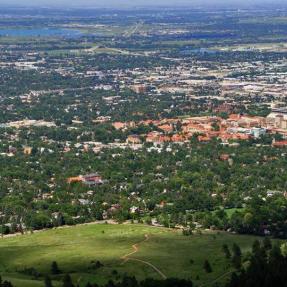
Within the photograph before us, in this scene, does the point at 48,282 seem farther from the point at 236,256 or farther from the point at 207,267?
the point at 236,256

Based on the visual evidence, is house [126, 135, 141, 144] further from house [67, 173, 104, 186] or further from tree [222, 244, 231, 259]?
tree [222, 244, 231, 259]

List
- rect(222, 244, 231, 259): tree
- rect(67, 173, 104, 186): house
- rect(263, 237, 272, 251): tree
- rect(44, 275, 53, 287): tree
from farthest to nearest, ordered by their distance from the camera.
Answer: rect(67, 173, 104, 186): house → rect(263, 237, 272, 251): tree → rect(222, 244, 231, 259): tree → rect(44, 275, 53, 287): tree

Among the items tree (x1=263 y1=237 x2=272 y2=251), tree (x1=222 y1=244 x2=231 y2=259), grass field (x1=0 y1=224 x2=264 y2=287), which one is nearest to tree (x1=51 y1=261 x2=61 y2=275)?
grass field (x1=0 y1=224 x2=264 y2=287)

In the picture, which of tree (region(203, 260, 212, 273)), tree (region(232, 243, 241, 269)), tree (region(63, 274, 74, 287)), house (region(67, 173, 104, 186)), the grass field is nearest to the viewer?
tree (region(63, 274, 74, 287))

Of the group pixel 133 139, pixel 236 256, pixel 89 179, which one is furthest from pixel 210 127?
pixel 236 256

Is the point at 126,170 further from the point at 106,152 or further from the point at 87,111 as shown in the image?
the point at 87,111

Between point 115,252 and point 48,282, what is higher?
point 48,282

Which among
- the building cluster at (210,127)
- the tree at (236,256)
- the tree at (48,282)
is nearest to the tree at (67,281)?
the tree at (48,282)

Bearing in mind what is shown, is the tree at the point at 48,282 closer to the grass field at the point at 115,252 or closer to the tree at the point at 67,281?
the grass field at the point at 115,252
